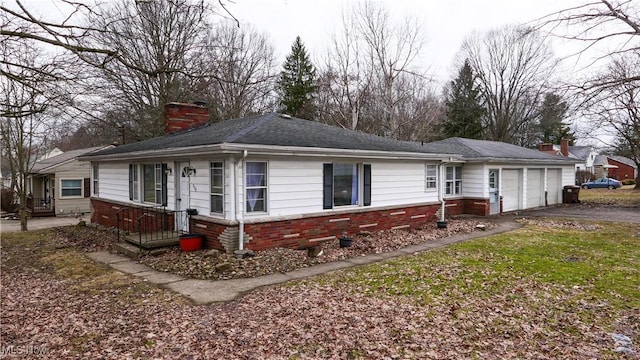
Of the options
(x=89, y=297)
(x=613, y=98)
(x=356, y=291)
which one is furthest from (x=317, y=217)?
(x=613, y=98)

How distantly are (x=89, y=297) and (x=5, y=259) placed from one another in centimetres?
580

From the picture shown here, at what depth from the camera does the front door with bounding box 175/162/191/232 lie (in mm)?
10758

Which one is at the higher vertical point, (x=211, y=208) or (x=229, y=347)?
(x=211, y=208)

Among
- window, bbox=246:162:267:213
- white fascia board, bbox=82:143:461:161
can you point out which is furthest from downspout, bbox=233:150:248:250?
white fascia board, bbox=82:143:461:161

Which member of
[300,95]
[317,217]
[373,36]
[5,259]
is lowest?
[5,259]

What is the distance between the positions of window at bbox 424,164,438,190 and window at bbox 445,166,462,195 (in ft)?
10.4

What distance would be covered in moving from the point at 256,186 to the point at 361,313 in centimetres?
477

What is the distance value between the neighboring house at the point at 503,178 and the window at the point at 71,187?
20660 mm

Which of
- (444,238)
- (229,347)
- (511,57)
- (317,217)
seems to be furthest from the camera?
(511,57)

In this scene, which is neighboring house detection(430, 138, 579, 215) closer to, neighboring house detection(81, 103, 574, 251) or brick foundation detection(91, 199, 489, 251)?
neighboring house detection(81, 103, 574, 251)

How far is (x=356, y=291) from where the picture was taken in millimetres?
6727

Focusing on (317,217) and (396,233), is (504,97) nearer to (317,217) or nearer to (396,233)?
(396,233)

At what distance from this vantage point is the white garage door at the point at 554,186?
Answer: 22078 millimetres

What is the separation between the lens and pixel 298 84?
111 ft
